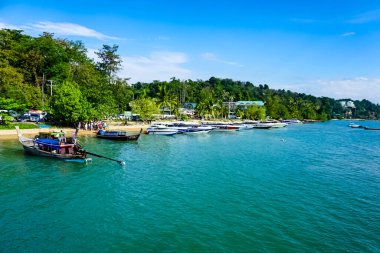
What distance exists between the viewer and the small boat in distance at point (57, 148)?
120ft

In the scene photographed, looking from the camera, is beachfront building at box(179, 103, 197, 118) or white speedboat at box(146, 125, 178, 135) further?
beachfront building at box(179, 103, 197, 118)

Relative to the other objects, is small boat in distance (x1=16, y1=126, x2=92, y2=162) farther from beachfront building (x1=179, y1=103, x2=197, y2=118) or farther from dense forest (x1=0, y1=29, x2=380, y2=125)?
beachfront building (x1=179, y1=103, x2=197, y2=118)

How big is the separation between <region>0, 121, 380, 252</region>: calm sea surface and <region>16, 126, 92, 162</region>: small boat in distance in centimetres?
115

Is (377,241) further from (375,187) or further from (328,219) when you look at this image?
(375,187)

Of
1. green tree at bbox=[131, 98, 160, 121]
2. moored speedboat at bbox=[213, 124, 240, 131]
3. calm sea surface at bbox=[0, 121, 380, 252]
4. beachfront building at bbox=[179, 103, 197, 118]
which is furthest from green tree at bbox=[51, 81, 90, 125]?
beachfront building at bbox=[179, 103, 197, 118]

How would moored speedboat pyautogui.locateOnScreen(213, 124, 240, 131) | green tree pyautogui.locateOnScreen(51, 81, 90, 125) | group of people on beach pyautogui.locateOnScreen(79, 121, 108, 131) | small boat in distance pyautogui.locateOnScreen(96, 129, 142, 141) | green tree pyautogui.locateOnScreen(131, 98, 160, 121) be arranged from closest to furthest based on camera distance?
small boat in distance pyautogui.locateOnScreen(96, 129, 142, 141) → green tree pyautogui.locateOnScreen(51, 81, 90, 125) → group of people on beach pyautogui.locateOnScreen(79, 121, 108, 131) → green tree pyautogui.locateOnScreen(131, 98, 160, 121) → moored speedboat pyautogui.locateOnScreen(213, 124, 240, 131)

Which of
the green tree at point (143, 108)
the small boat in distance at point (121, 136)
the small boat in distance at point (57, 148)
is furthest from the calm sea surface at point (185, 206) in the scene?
the green tree at point (143, 108)

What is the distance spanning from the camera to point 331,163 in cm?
4266

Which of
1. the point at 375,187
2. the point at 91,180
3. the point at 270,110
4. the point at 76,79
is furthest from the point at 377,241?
the point at 270,110

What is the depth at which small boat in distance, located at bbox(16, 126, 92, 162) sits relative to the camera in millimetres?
36594

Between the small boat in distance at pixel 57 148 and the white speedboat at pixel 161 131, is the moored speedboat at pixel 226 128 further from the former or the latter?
the small boat in distance at pixel 57 148

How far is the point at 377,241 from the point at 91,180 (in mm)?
24594

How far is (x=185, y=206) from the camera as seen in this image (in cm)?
2291

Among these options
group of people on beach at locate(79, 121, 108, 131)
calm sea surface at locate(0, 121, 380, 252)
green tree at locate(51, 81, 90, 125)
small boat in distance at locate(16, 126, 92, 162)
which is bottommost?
calm sea surface at locate(0, 121, 380, 252)
